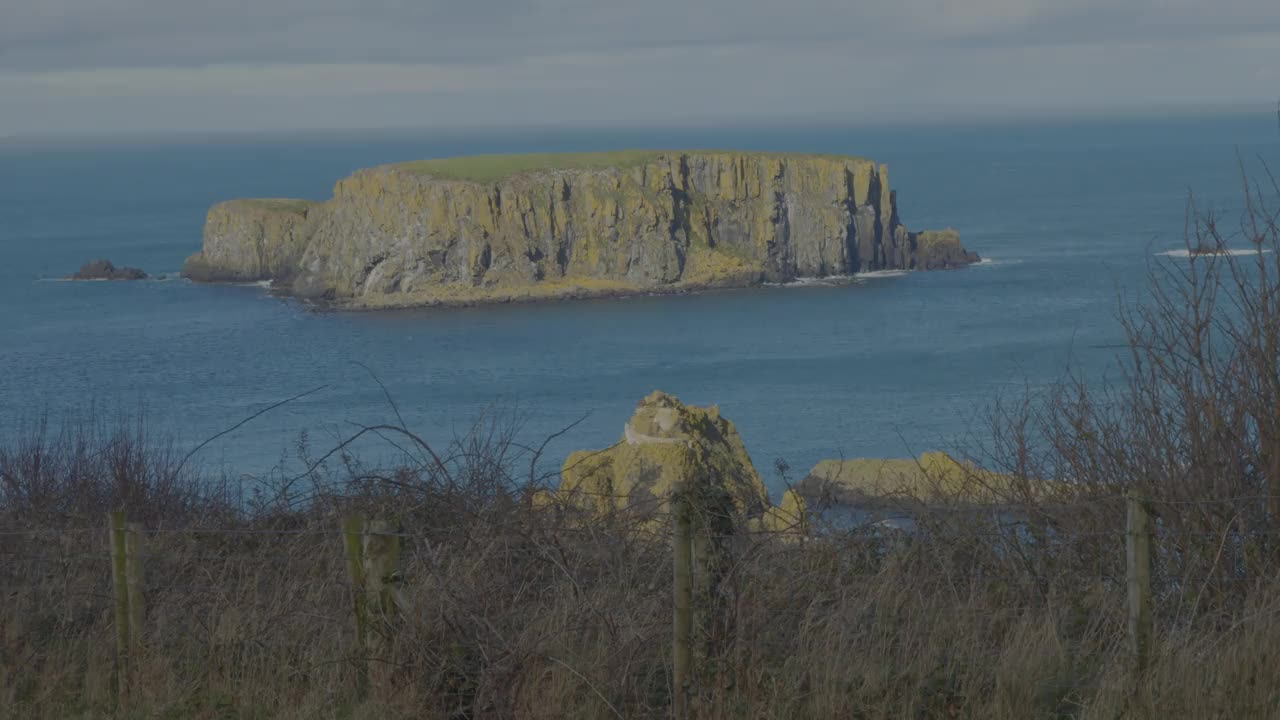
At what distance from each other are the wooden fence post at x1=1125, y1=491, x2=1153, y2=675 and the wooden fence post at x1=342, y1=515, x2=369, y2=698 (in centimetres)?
311

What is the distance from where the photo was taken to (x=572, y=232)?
4441 inches

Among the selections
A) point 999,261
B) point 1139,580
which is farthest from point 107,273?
point 1139,580

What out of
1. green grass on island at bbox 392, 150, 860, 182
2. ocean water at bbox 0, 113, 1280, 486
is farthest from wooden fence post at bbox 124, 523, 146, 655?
green grass on island at bbox 392, 150, 860, 182

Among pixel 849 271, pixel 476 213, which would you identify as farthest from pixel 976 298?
pixel 476 213

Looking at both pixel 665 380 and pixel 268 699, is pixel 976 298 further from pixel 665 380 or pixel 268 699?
pixel 268 699

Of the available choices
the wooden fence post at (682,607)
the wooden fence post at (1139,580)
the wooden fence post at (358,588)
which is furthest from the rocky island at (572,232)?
the wooden fence post at (1139,580)

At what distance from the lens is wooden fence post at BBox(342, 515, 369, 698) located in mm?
5824

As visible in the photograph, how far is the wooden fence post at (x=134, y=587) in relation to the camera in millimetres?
6211

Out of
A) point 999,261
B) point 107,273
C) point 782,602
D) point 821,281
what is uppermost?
point 782,602

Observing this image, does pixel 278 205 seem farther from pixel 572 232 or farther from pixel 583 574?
pixel 583 574

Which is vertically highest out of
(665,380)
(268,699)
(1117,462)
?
(1117,462)

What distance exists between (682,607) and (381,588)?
1283 millimetres

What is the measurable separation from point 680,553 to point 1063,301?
84286 millimetres

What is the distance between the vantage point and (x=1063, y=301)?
3366 inches
